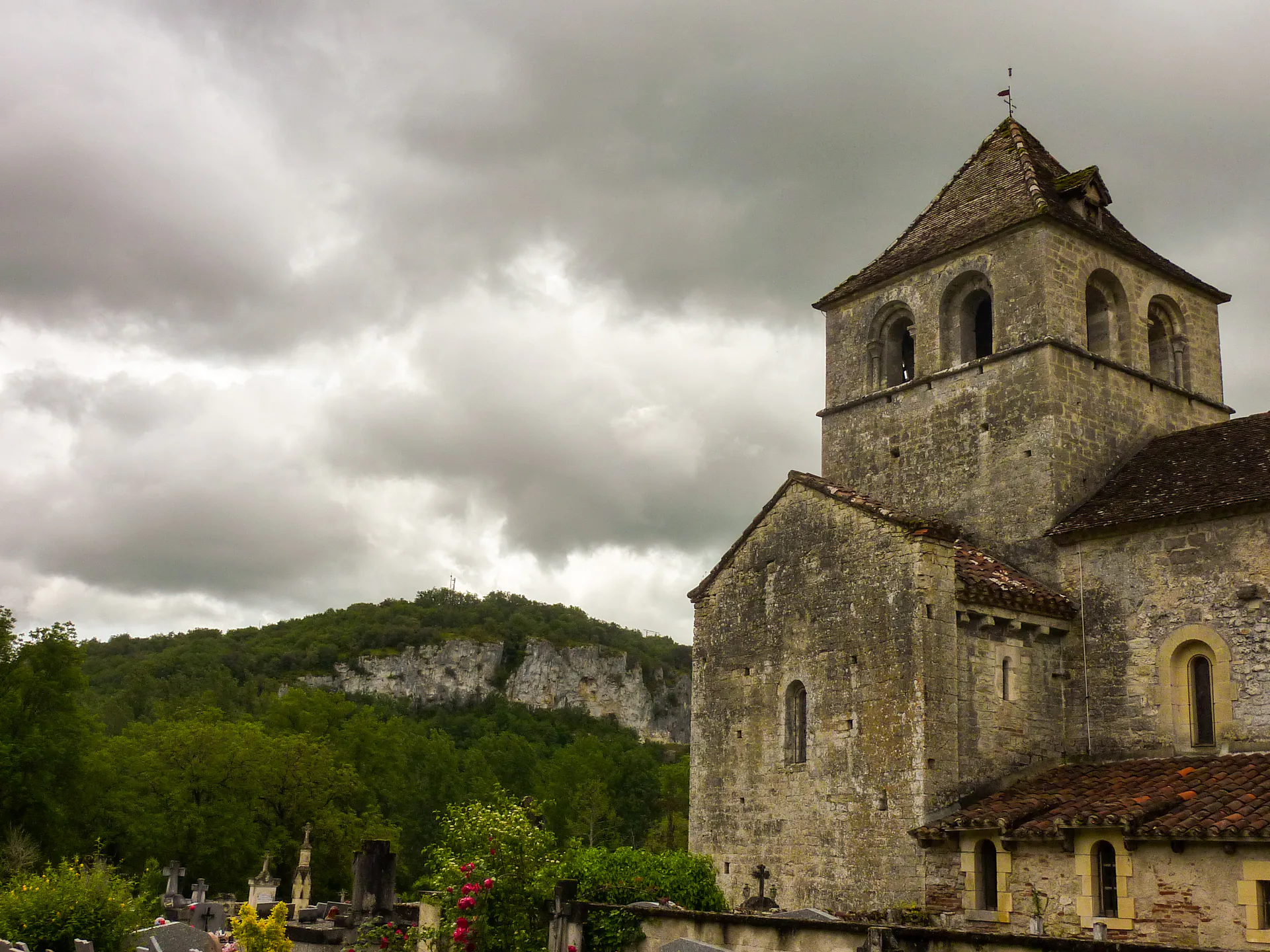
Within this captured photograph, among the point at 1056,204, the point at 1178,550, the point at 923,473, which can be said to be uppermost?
the point at 1056,204

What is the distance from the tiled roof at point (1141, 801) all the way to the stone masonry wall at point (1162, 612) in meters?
0.64

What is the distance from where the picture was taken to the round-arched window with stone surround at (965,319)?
22.2 m

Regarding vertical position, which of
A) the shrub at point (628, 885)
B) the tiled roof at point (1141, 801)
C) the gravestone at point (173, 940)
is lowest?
the gravestone at point (173, 940)

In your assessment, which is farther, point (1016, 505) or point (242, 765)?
point (242, 765)

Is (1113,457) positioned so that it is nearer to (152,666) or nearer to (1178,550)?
(1178,550)

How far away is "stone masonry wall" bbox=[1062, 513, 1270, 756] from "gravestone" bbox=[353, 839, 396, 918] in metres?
11.3

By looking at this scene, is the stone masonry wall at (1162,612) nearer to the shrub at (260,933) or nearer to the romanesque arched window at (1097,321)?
the romanesque arched window at (1097,321)

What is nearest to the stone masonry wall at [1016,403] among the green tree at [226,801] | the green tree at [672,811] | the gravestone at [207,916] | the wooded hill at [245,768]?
the wooded hill at [245,768]

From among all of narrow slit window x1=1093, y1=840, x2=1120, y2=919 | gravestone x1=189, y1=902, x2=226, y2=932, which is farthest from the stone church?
gravestone x1=189, y1=902, x2=226, y2=932

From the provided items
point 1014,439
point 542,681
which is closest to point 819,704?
point 1014,439

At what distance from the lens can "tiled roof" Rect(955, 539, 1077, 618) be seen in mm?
18016

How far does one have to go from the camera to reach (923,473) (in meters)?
21.9

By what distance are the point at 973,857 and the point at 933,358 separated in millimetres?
9719

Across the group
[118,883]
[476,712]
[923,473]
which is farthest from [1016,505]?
[476,712]
